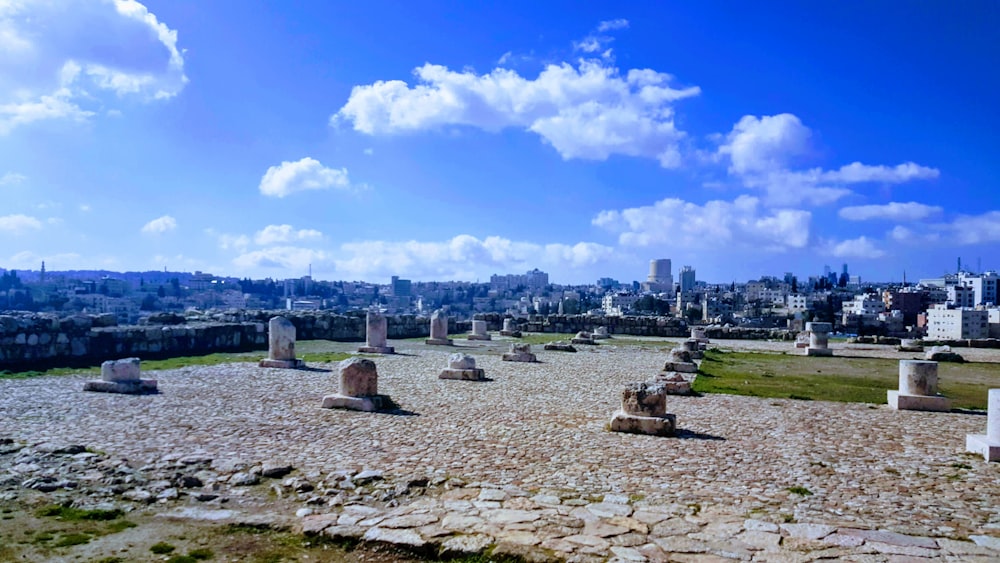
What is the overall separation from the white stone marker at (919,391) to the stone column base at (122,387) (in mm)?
14021

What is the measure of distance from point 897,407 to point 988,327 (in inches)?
1325

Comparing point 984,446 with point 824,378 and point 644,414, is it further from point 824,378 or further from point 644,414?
point 824,378

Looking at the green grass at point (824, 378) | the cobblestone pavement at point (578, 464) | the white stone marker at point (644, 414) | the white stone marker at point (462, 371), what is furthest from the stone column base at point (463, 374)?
the white stone marker at point (644, 414)

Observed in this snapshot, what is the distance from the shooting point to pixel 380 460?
7.97 metres

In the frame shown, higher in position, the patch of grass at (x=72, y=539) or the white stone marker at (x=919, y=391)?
the white stone marker at (x=919, y=391)

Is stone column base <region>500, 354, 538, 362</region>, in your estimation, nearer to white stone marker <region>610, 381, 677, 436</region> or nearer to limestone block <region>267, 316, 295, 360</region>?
limestone block <region>267, 316, 295, 360</region>

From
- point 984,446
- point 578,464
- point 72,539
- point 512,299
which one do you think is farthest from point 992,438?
point 512,299

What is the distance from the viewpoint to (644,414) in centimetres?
1029

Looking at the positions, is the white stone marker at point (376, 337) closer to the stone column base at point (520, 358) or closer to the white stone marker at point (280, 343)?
the stone column base at point (520, 358)

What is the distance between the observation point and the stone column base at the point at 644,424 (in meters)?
10.0

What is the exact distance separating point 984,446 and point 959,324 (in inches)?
1580

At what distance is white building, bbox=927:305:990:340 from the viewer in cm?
4134

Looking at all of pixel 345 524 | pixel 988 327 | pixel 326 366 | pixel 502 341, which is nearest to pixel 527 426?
pixel 345 524

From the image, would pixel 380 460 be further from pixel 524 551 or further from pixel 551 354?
pixel 551 354
